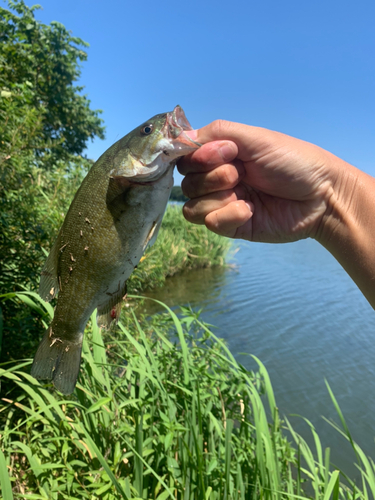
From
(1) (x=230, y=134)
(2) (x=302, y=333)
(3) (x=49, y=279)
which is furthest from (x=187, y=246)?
(3) (x=49, y=279)

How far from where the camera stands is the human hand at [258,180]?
5.97 ft

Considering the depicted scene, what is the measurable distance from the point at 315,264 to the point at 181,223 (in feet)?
28.3

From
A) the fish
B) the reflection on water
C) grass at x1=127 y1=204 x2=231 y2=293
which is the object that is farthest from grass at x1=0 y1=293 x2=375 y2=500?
grass at x1=127 y1=204 x2=231 y2=293

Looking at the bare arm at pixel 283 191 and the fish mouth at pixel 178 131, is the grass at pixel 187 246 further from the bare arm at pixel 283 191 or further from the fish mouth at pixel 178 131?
the fish mouth at pixel 178 131

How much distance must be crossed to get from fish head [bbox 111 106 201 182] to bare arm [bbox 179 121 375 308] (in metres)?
0.25

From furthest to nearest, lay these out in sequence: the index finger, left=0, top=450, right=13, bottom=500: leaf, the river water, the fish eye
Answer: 1. the river water
2. the index finger
3. the fish eye
4. left=0, top=450, right=13, bottom=500: leaf

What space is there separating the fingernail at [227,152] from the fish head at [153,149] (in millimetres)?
270

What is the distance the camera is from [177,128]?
1.62 m

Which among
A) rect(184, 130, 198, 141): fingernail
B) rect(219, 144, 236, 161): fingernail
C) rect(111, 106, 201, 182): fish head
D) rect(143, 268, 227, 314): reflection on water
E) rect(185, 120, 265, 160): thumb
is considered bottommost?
rect(143, 268, 227, 314): reflection on water

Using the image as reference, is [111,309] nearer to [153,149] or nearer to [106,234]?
[106,234]

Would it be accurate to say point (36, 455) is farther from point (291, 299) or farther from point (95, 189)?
point (291, 299)

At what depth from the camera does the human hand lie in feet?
5.97

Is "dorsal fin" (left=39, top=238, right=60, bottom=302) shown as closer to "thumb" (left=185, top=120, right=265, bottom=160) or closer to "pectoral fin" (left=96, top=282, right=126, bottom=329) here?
"pectoral fin" (left=96, top=282, right=126, bottom=329)

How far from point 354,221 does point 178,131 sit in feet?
4.27
